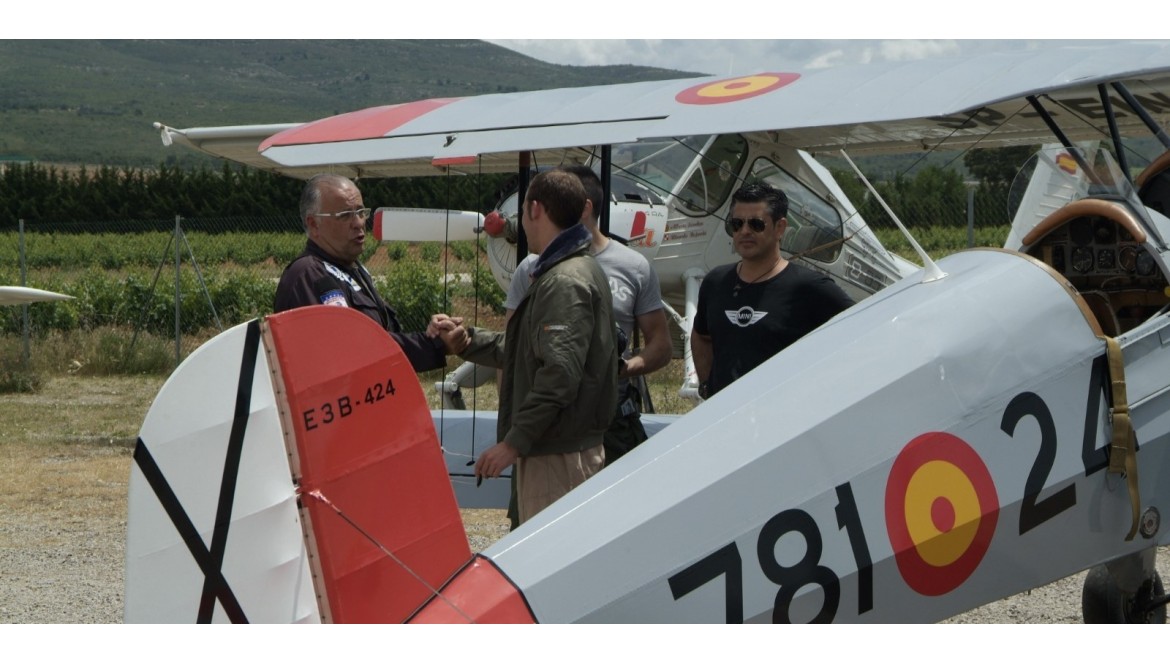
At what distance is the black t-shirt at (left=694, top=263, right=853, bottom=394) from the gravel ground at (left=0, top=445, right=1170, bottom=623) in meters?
1.48

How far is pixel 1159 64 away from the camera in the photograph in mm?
4238

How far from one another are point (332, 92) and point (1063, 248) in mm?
173484

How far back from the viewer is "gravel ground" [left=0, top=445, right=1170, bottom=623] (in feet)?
18.7

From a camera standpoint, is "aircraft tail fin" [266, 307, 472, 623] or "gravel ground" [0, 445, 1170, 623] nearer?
"aircraft tail fin" [266, 307, 472, 623]

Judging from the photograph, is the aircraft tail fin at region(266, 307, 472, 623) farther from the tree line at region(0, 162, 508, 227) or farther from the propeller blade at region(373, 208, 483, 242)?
the tree line at region(0, 162, 508, 227)

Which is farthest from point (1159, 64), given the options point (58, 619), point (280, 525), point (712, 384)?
point (58, 619)

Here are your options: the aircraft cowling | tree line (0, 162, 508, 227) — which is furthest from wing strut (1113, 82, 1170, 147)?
tree line (0, 162, 508, 227)

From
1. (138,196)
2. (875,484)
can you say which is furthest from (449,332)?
(138,196)

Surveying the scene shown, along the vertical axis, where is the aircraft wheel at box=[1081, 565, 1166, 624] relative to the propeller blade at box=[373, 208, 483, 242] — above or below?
below

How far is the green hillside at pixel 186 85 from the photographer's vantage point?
13200 centimetres

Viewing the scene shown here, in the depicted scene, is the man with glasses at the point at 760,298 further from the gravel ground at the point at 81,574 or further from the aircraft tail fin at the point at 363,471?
the aircraft tail fin at the point at 363,471

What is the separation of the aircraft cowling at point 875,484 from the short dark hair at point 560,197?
995 mm

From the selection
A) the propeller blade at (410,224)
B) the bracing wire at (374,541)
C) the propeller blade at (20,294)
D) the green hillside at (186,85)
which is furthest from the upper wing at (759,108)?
the green hillside at (186,85)

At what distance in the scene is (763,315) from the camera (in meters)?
4.52
